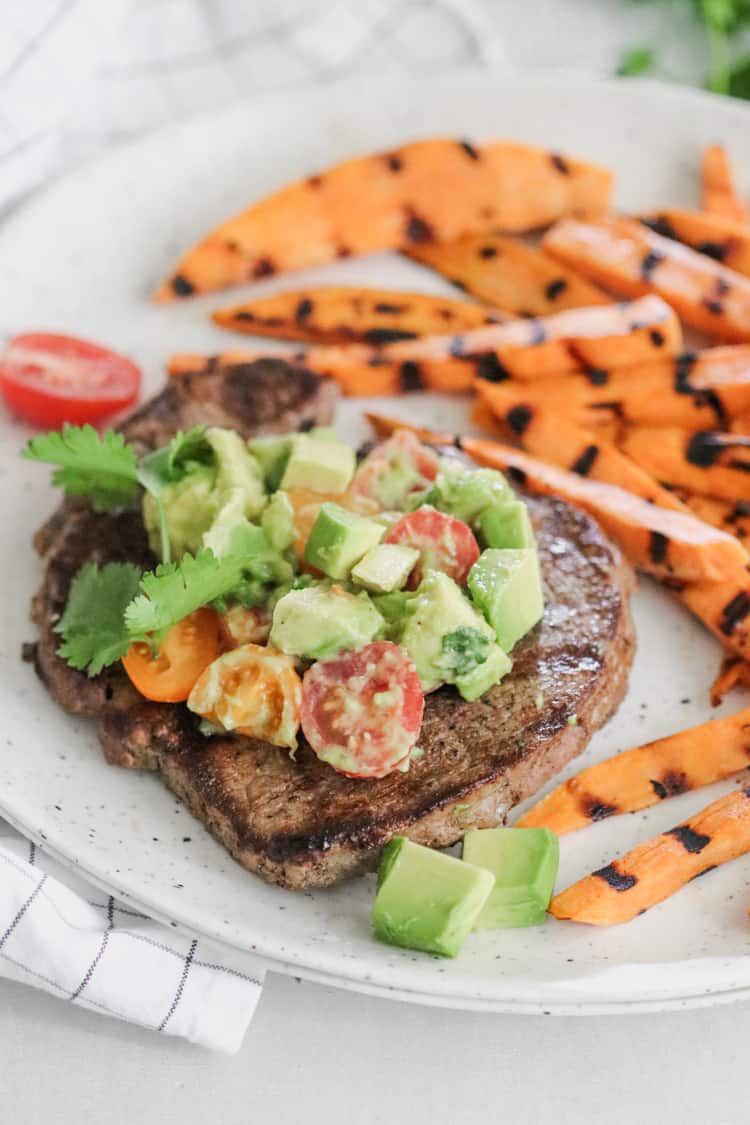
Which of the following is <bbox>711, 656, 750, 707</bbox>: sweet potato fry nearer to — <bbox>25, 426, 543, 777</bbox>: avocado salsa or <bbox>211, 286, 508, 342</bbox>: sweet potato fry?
<bbox>25, 426, 543, 777</bbox>: avocado salsa

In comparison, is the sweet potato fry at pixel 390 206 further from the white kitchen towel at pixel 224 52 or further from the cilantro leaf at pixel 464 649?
the cilantro leaf at pixel 464 649

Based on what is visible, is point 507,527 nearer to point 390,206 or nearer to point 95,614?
point 95,614

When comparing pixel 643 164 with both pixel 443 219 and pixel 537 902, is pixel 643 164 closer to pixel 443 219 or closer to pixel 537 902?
pixel 443 219

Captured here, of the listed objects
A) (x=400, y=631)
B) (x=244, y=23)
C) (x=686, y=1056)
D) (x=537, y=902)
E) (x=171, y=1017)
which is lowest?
(x=686, y=1056)

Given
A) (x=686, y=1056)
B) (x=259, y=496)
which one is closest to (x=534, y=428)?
(x=259, y=496)

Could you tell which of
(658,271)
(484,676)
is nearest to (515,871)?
(484,676)

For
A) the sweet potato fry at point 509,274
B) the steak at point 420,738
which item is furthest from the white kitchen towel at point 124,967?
the sweet potato fry at point 509,274
